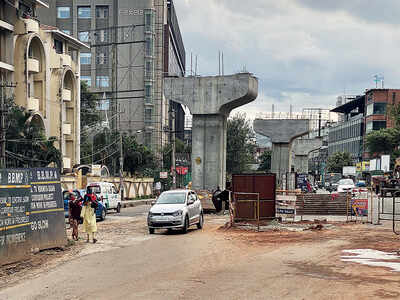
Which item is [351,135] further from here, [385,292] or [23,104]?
[385,292]

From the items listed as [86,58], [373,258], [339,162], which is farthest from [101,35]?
[373,258]

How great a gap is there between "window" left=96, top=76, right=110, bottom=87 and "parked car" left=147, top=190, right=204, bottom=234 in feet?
208

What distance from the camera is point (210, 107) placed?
108 feet

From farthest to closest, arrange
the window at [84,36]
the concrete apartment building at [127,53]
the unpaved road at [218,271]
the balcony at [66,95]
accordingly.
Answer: the window at [84,36] < the concrete apartment building at [127,53] < the balcony at [66,95] < the unpaved road at [218,271]

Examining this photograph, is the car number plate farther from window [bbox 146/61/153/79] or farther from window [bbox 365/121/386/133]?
window [bbox 365/121/386/133]

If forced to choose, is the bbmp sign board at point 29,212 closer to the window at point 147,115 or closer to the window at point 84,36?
the window at point 147,115

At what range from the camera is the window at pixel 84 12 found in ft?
277

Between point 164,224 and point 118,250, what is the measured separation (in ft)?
16.3

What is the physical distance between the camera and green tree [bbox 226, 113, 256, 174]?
3199 inches

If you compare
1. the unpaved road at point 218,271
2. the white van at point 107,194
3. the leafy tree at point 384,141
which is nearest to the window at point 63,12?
the leafy tree at point 384,141

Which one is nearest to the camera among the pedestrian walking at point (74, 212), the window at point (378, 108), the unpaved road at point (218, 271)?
the unpaved road at point (218, 271)

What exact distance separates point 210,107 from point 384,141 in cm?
6546

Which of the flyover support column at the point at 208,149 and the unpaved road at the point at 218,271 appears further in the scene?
the flyover support column at the point at 208,149

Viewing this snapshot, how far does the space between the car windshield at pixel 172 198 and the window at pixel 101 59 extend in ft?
210
